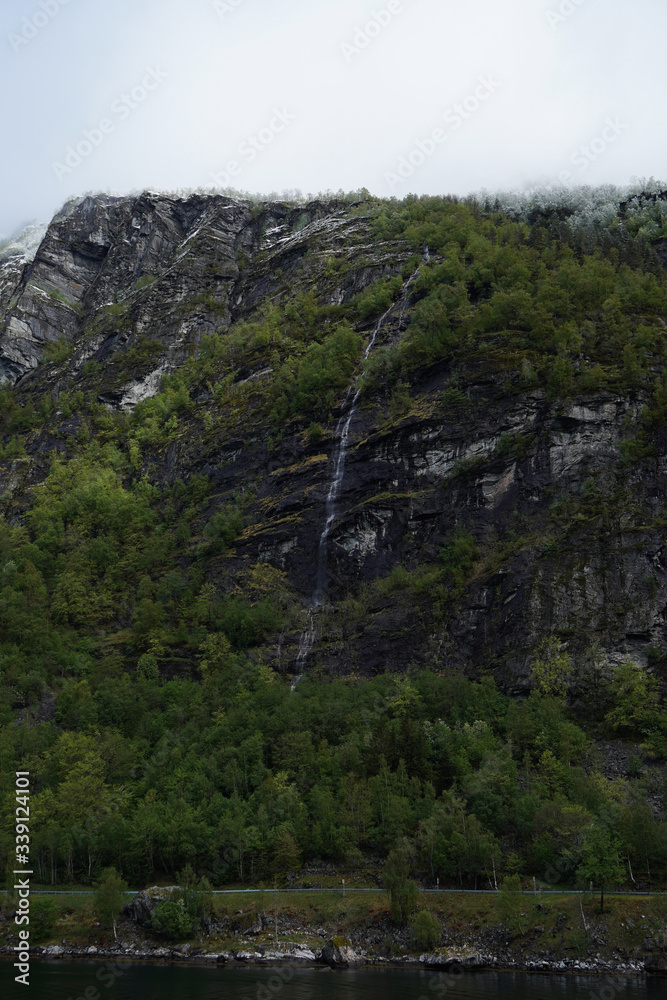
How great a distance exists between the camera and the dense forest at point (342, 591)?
6366 centimetres

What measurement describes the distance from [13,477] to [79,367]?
32605 mm

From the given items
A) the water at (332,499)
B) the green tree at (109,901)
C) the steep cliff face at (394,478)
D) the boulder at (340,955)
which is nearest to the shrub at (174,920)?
the green tree at (109,901)

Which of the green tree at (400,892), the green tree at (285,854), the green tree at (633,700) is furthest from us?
the green tree at (633,700)

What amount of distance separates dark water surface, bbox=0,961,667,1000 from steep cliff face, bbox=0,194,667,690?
106 ft

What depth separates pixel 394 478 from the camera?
97.8 metres

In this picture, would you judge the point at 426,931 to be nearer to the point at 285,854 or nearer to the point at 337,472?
the point at 285,854

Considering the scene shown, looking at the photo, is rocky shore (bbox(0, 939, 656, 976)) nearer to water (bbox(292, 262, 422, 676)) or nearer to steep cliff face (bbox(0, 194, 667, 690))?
steep cliff face (bbox(0, 194, 667, 690))

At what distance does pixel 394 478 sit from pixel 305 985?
6329 centimetres

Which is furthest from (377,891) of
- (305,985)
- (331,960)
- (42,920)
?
(42,920)

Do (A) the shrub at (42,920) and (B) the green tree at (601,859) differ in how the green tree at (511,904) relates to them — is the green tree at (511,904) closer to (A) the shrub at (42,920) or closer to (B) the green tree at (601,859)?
(B) the green tree at (601,859)

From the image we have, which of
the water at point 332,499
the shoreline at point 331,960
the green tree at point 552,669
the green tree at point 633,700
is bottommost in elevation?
the shoreline at point 331,960

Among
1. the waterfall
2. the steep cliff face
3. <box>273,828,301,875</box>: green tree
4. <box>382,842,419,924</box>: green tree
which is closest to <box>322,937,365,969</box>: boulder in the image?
<box>382,842,419,924</box>: green tree

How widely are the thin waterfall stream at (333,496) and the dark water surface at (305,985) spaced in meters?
38.8

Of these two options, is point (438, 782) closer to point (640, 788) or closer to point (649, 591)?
point (640, 788)
